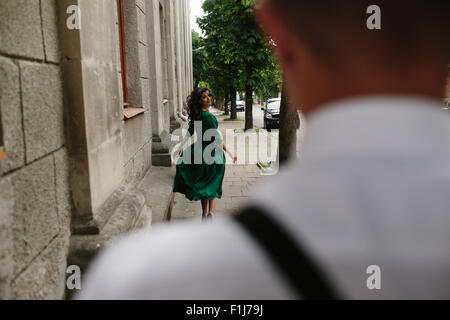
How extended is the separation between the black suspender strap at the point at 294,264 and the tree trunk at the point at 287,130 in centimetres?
718

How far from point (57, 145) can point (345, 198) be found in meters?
2.49

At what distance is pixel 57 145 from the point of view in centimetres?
271

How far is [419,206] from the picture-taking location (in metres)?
0.58

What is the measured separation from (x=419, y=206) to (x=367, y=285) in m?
0.14

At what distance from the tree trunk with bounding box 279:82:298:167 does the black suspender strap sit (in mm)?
7181

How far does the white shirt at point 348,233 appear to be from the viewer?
1.85ft

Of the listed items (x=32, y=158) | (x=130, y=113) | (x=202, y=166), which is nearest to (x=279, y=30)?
(x=32, y=158)
